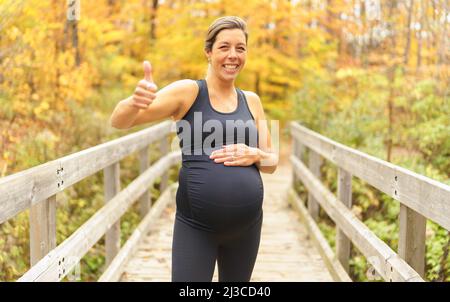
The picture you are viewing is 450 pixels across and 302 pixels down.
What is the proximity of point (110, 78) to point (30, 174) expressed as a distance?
10.2 metres

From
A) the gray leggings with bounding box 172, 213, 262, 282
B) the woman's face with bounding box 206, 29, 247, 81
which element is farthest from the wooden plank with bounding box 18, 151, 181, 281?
the woman's face with bounding box 206, 29, 247, 81

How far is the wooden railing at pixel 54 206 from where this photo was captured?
2.47 meters

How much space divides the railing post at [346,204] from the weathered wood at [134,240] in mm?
1882

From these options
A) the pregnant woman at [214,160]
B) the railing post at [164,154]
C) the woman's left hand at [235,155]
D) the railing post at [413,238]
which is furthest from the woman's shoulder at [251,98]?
the railing post at [164,154]

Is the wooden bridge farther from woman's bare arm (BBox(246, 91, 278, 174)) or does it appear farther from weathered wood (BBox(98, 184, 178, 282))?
woman's bare arm (BBox(246, 91, 278, 174))

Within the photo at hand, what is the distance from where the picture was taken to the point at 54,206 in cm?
295

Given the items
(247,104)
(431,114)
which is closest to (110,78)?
(431,114)

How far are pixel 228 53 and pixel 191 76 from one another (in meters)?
11.6

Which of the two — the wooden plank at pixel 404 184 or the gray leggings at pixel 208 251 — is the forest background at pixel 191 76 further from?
the gray leggings at pixel 208 251

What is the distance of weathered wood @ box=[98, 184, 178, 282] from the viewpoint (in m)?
4.64

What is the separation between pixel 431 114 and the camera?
21.5 ft

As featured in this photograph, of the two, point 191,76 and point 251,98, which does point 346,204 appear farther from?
point 191,76

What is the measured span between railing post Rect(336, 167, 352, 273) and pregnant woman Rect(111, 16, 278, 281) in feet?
6.95
